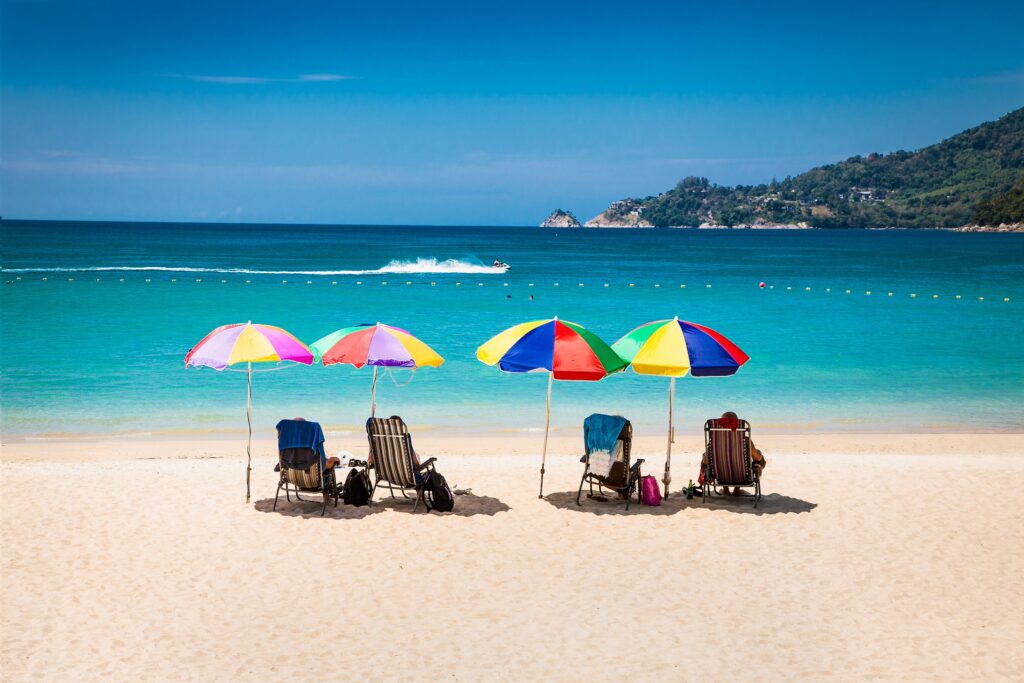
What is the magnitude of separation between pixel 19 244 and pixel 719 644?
96.6 metres

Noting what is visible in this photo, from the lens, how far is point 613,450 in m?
9.78

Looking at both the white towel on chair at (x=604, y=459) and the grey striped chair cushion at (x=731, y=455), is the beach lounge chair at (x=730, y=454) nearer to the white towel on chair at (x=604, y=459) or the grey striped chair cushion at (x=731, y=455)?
the grey striped chair cushion at (x=731, y=455)

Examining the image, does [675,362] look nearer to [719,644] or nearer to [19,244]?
[719,644]

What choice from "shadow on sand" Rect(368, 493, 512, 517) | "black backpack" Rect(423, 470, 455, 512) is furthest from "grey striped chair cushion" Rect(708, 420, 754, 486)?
"black backpack" Rect(423, 470, 455, 512)

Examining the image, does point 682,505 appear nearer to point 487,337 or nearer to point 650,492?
point 650,492

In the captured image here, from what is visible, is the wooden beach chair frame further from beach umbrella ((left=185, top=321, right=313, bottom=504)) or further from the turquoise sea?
the turquoise sea

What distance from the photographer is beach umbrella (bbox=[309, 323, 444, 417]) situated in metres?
9.52

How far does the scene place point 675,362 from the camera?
9.48 meters

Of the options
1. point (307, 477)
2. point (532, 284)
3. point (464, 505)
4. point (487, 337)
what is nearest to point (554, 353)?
point (464, 505)

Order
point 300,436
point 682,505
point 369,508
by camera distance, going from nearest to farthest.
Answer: point 300,436, point 369,508, point 682,505

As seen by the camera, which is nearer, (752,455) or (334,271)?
(752,455)

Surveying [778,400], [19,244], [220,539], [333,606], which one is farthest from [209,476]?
[19,244]

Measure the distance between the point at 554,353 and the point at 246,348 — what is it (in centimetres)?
313

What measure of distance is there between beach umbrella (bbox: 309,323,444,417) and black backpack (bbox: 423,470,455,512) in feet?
3.86
